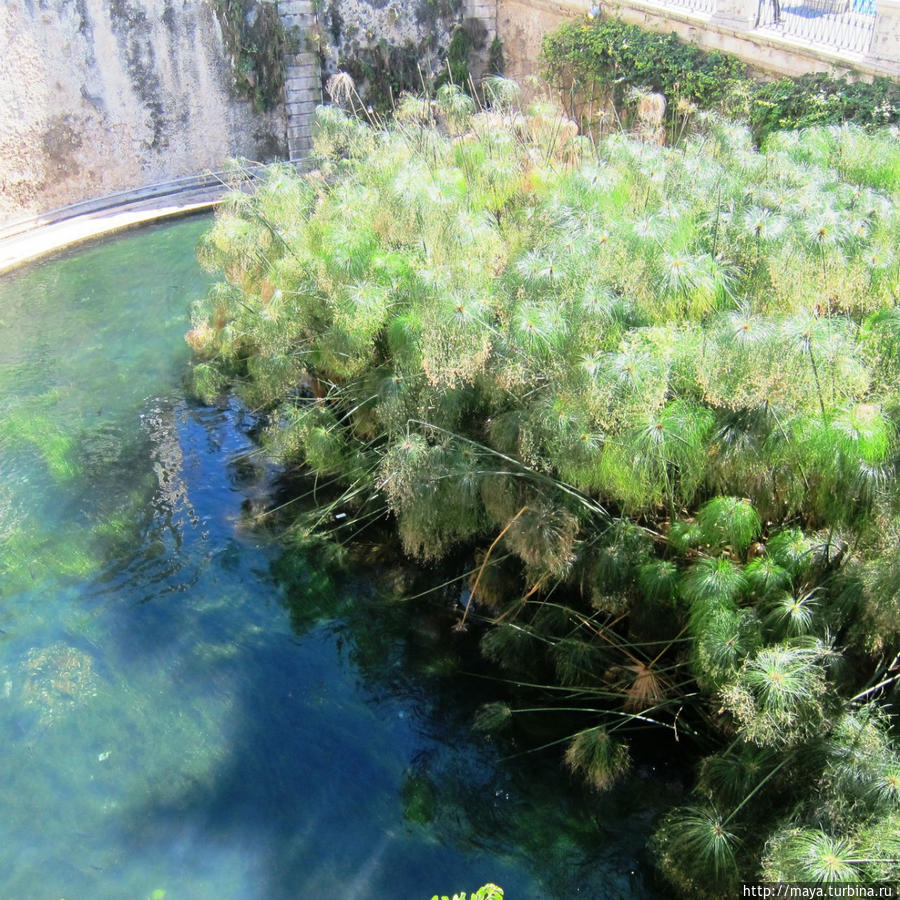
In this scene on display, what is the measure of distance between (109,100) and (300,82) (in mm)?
3104

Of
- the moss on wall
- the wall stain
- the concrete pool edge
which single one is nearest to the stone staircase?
the moss on wall

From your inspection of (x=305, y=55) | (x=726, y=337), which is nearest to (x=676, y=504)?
(x=726, y=337)

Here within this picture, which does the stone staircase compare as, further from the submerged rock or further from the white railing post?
the submerged rock

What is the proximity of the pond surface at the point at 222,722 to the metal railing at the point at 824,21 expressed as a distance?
8390 mm

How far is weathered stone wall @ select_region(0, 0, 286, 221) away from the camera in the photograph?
13242mm

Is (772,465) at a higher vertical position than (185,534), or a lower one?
higher

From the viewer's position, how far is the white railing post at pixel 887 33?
9938mm

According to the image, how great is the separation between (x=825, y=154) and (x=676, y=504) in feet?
12.0

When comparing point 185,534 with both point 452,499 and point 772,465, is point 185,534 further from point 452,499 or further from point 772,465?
point 772,465

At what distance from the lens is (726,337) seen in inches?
187

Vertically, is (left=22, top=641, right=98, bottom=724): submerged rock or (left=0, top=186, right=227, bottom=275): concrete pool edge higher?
(left=0, top=186, right=227, bottom=275): concrete pool edge

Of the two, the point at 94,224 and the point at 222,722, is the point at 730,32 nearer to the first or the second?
the point at 94,224

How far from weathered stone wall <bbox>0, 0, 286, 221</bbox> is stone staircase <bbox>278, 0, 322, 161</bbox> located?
51cm

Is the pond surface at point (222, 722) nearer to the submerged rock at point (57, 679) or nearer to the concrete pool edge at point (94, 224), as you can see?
the submerged rock at point (57, 679)
